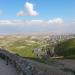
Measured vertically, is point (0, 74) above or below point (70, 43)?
below

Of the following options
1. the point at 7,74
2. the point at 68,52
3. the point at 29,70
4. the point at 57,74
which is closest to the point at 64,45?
the point at 68,52

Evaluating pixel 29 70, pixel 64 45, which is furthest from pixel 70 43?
pixel 29 70

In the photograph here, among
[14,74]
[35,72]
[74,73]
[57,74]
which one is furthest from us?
[14,74]

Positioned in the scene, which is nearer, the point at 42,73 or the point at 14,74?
the point at 42,73

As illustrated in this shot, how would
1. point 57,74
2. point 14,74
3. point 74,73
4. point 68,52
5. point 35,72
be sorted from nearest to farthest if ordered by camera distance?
point 74,73, point 57,74, point 35,72, point 14,74, point 68,52

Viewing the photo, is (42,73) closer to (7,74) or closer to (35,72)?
(35,72)

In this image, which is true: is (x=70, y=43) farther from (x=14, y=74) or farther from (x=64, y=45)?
(x=14, y=74)

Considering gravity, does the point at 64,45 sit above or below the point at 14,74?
above

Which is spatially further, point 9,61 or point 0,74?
point 9,61

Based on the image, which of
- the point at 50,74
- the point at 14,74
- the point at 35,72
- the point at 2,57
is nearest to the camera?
Answer: the point at 50,74

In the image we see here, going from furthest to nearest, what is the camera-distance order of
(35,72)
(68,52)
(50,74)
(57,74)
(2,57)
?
(2,57) → (68,52) → (35,72) → (50,74) → (57,74)
